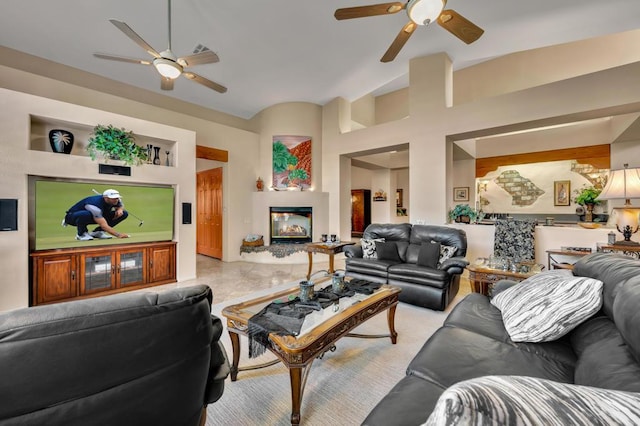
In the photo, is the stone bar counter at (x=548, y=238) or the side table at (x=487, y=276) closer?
the side table at (x=487, y=276)

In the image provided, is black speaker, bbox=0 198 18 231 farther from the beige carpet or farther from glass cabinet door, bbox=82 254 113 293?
the beige carpet

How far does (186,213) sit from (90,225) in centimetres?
133

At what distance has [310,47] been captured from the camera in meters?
4.42

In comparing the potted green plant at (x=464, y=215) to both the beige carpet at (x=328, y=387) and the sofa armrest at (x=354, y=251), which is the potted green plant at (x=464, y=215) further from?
the beige carpet at (x=328, y=387)

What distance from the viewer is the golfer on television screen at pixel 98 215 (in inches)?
146

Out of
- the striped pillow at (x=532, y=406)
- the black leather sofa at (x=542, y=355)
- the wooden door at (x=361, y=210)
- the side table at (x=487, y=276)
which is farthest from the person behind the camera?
the wooden door at (x=361, y=210)

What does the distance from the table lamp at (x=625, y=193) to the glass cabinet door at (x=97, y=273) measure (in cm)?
688

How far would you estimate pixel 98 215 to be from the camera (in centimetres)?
388

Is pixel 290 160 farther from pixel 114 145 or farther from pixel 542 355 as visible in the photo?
pixel 542 355

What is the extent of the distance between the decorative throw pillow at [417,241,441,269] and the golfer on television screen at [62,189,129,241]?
4461 mm

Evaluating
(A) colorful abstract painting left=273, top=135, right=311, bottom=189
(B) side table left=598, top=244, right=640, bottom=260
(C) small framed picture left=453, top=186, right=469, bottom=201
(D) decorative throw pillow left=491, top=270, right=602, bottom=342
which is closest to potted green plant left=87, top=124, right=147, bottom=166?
(A) colorful abstract painting left=273, top=135, right=311, bottom=189

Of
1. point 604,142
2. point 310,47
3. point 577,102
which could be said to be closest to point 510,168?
point 604,142

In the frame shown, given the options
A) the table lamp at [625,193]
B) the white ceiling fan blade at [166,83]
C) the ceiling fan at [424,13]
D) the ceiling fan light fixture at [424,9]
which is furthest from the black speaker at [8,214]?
the table lamp at [625,193]

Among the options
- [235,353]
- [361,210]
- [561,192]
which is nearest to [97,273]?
[235,353]
